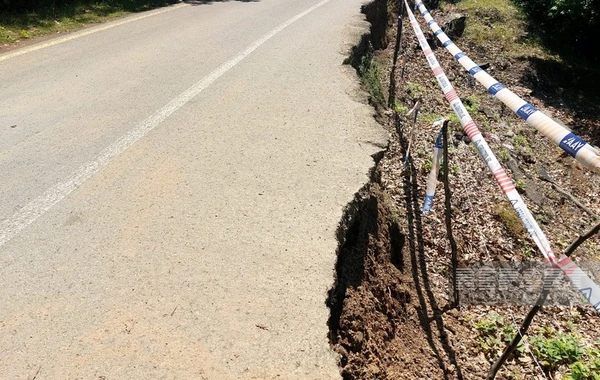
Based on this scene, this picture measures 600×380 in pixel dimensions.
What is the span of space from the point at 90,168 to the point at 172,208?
1185 millimetres

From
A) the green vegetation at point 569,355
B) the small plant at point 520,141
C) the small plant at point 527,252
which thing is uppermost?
the small plant at point 520,141

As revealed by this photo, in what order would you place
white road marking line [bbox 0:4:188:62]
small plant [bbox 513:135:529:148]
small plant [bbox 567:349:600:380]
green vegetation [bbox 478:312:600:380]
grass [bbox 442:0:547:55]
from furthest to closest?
1. grass [bbox 442:0:547:55]
2. small plant [bbox 513:135:529:148]
3. white road marking line [bbox 0:4:188:62]
4. green vegetation [bbox 478:312:600:380]
5. small plant [bbox 567:349:600:380]

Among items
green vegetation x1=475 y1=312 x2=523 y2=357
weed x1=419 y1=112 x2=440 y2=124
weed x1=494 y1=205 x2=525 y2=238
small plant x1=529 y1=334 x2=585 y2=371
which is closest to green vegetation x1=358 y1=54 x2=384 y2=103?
weed x1=419 y1=112 x2=440 y2=124

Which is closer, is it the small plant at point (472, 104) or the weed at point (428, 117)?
the weed at point (428, 117)

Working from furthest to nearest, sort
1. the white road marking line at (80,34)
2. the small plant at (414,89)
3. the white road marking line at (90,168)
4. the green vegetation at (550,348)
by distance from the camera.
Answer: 1. the small plant at (414,89)
2. the white road marking line at (80,34)
3. the green vegetation at (550,348)
4. the white road marking line at (90,168)

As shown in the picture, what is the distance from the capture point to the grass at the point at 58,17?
8.51 meters

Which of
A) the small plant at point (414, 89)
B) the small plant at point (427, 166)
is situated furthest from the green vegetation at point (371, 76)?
the small plant at point (427, 166)

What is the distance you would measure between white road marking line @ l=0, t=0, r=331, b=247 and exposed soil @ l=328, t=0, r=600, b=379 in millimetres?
2584

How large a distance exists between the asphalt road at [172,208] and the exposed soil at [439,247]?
→ 41cm

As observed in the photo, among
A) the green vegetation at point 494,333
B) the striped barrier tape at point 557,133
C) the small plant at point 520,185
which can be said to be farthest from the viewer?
the small plant at point 520,185

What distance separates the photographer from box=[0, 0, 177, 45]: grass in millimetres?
8508

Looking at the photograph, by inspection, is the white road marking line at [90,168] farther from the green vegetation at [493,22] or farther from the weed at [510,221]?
the green vegetation at [493,22]

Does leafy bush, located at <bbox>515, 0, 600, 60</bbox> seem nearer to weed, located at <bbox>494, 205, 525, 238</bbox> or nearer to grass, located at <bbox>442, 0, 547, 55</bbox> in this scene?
grass, located at <bbox>442, 0, 547, 55</bbox>

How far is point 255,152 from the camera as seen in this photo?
4898mm
